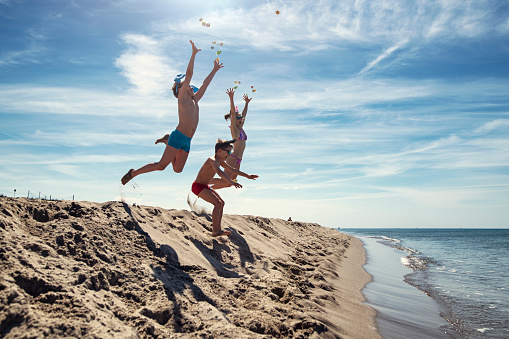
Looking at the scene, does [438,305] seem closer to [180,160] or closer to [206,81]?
[180,160]

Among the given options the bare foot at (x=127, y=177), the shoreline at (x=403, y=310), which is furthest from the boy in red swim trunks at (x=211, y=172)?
the shoreline at (x=403, y=310)

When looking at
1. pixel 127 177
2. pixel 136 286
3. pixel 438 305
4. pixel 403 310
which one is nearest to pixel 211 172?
pixel 127 177

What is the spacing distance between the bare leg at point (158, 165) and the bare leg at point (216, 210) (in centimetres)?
77

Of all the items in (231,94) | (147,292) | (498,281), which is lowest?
(498,281)

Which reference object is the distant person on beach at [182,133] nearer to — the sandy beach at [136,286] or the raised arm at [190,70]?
the raised arm at [190,70]

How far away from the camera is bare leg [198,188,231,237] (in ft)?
16.6

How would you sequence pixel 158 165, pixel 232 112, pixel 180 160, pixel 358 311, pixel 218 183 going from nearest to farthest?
pixel 358 311 → pixel 158 165 → pixel 180 160 → pixel 218 183 → pixel 232 112

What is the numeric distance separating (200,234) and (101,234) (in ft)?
6.07

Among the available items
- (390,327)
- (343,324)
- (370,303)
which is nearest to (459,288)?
(370,303)

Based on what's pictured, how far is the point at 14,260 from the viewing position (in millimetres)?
2426

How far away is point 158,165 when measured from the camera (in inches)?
190

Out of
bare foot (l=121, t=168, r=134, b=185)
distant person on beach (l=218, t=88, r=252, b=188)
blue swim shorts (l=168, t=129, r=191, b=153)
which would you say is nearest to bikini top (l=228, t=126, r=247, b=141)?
distant person on beach (l=218, t=88, r=252, b=188)

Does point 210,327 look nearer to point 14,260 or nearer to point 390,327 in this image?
point 14,260

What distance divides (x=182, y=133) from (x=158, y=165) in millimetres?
594
